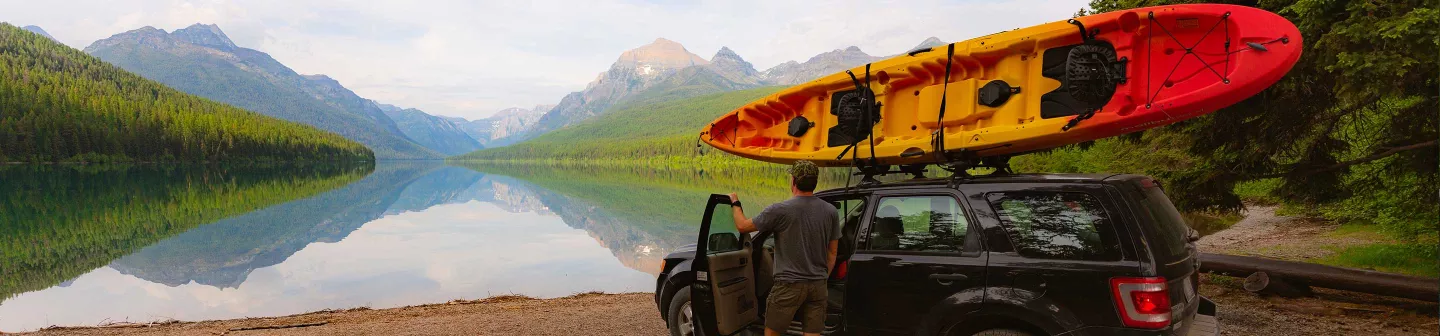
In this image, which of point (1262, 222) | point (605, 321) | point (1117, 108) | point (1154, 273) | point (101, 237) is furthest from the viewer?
point (101, 237)

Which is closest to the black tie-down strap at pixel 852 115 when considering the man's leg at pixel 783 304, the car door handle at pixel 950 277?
the man's leg at pixel 783 304

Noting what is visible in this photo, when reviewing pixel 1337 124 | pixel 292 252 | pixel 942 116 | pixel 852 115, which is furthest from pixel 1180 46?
pixel 292 252

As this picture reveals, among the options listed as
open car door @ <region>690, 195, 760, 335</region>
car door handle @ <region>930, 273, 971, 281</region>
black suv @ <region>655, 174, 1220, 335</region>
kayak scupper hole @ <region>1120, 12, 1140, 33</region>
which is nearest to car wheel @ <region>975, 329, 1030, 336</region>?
black suv @ <region>655, 174, 1220, 335</region>

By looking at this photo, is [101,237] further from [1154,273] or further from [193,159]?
[193,159]

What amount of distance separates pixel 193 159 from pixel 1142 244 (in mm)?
135501

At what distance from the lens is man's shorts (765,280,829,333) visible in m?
5.34

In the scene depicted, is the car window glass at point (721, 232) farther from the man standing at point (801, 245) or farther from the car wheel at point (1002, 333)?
the car wheel at point (1002, 333)

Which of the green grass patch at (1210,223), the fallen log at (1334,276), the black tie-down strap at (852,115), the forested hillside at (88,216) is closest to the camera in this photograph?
the fallen log at (1334,276)

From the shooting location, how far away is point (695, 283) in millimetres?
6176

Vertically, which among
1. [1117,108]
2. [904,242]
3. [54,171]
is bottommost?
[54,171]

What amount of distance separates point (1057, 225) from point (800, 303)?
178 cm

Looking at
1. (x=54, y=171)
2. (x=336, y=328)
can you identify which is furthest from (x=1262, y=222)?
(x=54, y=171)

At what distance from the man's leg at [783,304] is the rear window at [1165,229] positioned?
2.23 meters

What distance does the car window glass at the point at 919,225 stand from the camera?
5.04 meters
